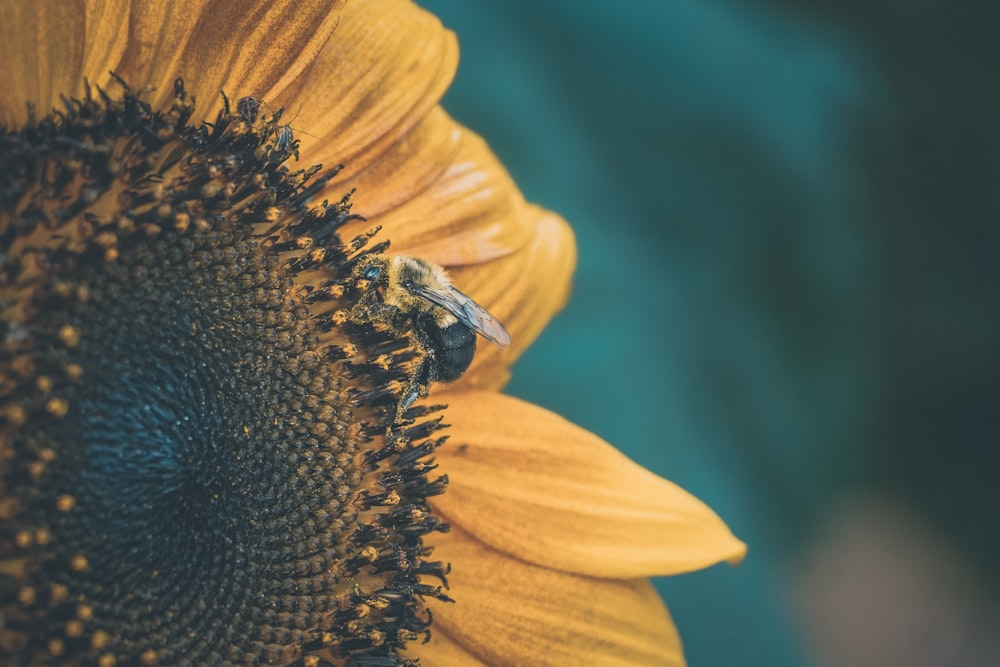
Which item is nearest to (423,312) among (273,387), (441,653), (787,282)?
(273,387)

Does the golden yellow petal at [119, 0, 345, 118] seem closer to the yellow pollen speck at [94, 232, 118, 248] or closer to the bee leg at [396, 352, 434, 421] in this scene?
the yellow pollen speck at [94, 232, 118, 248]

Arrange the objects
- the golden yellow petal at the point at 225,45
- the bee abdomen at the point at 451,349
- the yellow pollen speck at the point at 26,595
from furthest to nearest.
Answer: the bee abdomen at the point at 451,349
the golden yellow petal at the point at 225,45
the yellow pollen speck at the point at 26,595

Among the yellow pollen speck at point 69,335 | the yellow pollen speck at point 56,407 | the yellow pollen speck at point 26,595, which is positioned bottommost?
the yellow pollen speck at point 26,595

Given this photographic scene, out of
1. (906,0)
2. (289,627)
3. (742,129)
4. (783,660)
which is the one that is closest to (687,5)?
(742,129)

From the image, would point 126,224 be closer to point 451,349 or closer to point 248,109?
point 248,109

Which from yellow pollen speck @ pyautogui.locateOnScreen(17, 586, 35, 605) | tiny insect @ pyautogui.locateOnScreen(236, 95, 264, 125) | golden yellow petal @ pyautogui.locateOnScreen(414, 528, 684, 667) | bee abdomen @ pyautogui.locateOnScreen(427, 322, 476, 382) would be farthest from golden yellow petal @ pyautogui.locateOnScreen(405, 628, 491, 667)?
tiny insect @ pyautogui.locateOnScreen(236, 95, 264, 125)

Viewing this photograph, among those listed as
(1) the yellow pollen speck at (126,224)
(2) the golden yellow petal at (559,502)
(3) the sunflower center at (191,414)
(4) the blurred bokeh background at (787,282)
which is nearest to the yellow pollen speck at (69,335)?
(3) the sunflower center at (191,414)

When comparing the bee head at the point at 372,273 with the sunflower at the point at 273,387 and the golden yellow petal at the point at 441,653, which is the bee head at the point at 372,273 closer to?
the sunflower at the point at 273,387
